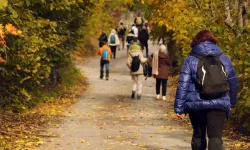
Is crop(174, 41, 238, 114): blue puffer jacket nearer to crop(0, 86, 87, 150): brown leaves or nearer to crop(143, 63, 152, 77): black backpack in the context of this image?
crop(0, 86, 87, 150): brown leaves

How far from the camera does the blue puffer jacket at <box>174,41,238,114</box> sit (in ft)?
25.2

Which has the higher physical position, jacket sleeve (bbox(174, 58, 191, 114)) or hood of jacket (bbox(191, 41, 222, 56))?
hood of jacket (bbox(191, 41, 222, 56))

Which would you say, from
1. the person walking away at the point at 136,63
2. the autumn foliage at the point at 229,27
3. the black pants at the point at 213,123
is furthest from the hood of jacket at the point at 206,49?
the person walking away at the point at 136,63

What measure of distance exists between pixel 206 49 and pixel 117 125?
5.96 metres

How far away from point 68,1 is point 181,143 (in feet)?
20.4

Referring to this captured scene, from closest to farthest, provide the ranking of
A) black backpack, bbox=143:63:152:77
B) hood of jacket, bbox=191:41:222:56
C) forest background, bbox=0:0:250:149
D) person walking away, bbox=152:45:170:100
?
1. hood of jacket, bbox=191:41:222:56
2. forest background, bbox=0:0:250:149
3. person walking away, bbox=152:45:170:100
4. black backpack, bbox=143:63:152:77

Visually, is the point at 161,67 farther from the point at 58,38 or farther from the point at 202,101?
the point at 202,101

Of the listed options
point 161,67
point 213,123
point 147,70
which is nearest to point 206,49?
point 213,123

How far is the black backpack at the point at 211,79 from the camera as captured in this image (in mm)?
7656

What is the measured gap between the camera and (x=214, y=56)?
308 inches

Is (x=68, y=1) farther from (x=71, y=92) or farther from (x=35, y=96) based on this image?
(x=71, y=92)

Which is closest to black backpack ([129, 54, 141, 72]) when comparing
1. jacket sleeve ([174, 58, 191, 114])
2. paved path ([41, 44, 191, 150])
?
paved path ([41, 44, 191, 150])

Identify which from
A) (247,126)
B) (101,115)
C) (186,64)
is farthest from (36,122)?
(186,64)

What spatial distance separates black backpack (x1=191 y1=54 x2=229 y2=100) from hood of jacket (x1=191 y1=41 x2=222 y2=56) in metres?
0.09
